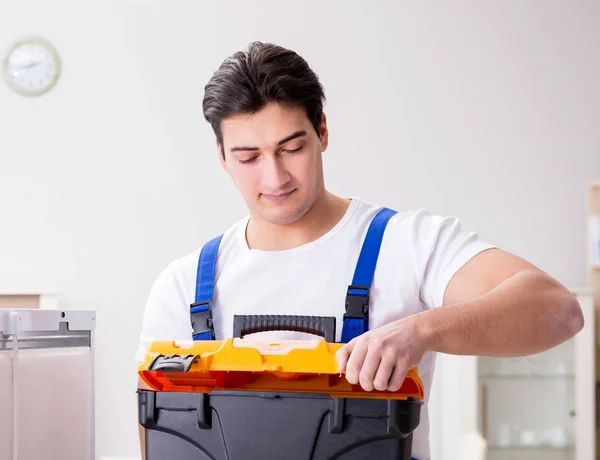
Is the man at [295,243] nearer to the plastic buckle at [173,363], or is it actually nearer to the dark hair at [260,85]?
the dark hair at [260,85]

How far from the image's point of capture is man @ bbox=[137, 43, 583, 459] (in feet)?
4.13

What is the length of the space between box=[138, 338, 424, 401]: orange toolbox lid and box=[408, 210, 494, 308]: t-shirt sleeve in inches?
13.8

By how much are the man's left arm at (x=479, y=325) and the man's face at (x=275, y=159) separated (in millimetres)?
298

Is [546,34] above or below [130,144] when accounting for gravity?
above

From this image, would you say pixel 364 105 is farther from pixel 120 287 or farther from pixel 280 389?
pixel 280 389

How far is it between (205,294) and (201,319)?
0.05m

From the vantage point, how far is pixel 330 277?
133cm

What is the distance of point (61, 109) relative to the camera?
4.07 m

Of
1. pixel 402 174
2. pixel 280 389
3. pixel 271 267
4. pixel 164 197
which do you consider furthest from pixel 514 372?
pixel 280 389

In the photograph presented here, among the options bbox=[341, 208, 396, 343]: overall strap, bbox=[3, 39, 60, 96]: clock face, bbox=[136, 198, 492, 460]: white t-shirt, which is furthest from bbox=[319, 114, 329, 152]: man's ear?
bbox=[3, 39, 60, 96]: clock face

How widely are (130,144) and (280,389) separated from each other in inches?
129

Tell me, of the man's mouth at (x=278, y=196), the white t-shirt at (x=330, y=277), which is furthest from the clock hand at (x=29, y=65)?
the man's mouth at (x=278, y=196)

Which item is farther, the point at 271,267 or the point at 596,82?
the point at 596,82

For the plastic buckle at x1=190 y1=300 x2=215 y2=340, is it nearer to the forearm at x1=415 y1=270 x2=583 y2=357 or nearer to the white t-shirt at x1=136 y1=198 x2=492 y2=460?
the white t-shirt at x1=136 y1=198 x2=492 y2=460
